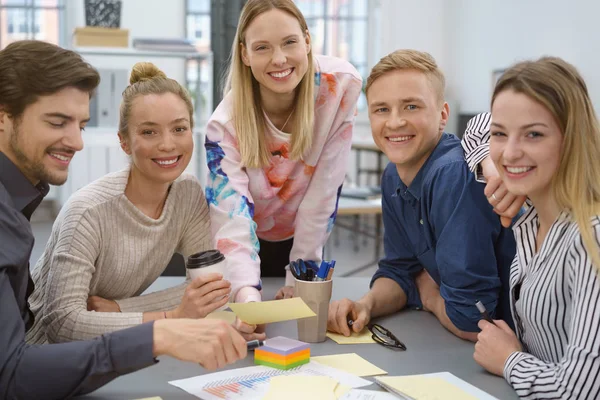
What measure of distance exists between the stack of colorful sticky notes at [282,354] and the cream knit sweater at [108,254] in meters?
0.30

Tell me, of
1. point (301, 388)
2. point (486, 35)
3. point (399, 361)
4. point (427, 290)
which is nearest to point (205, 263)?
point (301, 388)

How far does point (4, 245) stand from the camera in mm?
1171

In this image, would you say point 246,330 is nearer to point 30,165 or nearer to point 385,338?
point 385,338

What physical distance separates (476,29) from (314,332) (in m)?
6.28

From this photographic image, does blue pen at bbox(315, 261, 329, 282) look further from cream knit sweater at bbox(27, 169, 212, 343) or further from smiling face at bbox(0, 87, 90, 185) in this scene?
smiling face at bbox(0, 87, 90, 185)

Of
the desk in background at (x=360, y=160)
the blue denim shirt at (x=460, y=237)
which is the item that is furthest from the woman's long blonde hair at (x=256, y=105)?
the desk in background at (x=360, y=160)

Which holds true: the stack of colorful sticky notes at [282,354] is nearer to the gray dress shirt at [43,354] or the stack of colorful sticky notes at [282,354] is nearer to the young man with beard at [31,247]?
the young man with beard at [31,247]

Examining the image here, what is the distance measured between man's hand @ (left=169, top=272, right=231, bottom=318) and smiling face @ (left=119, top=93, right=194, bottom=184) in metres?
0.41

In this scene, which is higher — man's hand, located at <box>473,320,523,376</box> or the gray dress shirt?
the gray dress shirt

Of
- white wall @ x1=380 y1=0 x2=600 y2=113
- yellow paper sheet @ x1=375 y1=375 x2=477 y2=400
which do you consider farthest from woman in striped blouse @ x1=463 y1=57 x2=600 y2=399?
white wall @ x1=380 y1=0 x2=600 y2=113

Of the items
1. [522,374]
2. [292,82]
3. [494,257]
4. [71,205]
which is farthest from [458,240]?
[71,205]

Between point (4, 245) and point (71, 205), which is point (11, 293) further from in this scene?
point (71, 205)

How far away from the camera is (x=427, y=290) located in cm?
181

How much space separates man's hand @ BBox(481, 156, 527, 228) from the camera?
1416 millimetres
